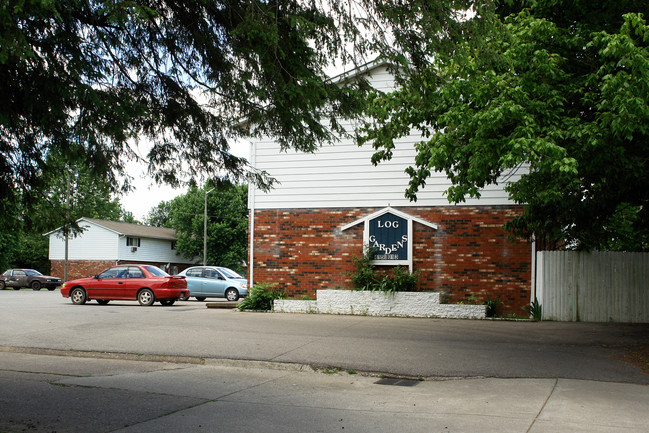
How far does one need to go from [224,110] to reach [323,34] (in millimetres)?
2171

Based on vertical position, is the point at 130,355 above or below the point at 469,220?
below

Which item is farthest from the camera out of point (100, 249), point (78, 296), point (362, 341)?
point (100, 249)

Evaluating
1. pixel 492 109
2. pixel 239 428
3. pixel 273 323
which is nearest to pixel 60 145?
pixel 239 428

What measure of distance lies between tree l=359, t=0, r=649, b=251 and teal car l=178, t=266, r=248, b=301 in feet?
51.2

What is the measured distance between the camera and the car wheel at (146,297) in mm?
20875

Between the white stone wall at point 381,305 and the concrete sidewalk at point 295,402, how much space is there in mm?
7282

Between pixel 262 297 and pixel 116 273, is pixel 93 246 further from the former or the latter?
pixel 262 297

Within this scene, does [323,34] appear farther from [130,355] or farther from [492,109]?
[130,355]

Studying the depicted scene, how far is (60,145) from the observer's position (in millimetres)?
6629

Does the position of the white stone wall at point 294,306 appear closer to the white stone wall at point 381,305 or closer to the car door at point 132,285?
the white stone wall at point 381,305

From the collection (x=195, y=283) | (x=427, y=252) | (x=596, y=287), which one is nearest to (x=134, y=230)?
(x=195, y=283)

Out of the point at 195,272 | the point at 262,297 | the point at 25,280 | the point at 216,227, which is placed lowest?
the point at 25,280

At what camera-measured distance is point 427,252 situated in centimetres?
1692

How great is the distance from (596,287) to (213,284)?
16411mm
